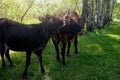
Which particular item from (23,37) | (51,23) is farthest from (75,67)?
(23,37)

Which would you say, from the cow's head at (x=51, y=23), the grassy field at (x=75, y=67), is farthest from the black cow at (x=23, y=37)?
the grassy field at (x=75, y=67)

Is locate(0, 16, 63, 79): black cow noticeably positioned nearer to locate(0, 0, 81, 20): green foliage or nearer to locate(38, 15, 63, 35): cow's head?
locate(38, 15, 63, 35): cow's head

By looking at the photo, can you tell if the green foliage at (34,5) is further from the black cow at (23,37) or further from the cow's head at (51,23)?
the black cow at (23,37)

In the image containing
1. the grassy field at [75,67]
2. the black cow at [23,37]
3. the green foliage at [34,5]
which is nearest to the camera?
the black cow at [23,37]

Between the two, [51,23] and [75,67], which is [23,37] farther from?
[75,67]

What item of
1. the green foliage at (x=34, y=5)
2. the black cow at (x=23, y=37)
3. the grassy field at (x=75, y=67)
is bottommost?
the green foliage at (x=34, y=5)

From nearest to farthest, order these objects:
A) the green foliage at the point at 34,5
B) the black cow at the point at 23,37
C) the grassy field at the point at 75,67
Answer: the black cow at the point at 23,37 < the grassy field at the point at 75,67 < the green foliage at the point at 34,5

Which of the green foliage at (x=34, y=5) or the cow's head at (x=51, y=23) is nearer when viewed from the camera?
the cow's head at (x=51, y=23)

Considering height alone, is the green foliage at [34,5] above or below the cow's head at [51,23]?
below

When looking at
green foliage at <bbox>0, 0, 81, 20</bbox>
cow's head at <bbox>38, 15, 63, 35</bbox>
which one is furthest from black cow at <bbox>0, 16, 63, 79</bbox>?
green foliage at <bbox>0, 0, 81, 20</bbox>

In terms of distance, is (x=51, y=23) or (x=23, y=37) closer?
(x=23, y=37)

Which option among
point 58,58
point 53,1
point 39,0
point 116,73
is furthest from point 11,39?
point 53,1

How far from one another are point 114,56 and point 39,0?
5919 centimetres

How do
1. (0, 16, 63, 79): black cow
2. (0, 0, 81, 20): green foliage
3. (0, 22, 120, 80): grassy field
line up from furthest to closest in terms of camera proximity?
1. (0, 0, 81, 20): green foliage
2. (0, 22, 120, 80): grassy field
3. (0, 16, 63, 79): black cow
